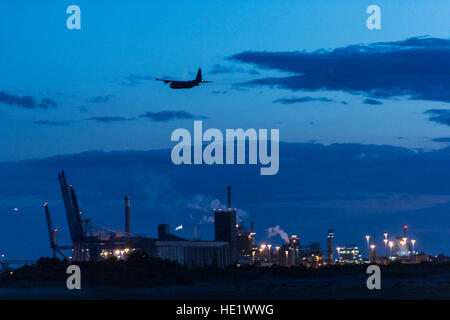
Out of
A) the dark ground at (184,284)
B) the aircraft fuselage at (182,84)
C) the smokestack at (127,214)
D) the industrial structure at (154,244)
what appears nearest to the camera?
the dark ground at (184,284)

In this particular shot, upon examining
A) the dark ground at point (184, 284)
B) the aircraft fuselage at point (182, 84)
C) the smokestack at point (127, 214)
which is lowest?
the dark ground at point (184, 284)

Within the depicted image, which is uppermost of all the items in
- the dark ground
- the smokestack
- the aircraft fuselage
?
the aircraft fuselage

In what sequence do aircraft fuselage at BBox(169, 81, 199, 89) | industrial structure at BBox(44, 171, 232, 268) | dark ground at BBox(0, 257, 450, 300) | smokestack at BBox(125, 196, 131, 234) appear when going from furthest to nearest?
smokestack at BBox(125, 196, 131, 234) < industrial structure at BBox(44, 171, 232, 268) < aircraft fuselage at BBox(169, 81, 199, 89) < dark ground at BBox(0, 257, 450, 300)

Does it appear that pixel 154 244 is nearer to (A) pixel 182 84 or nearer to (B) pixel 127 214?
(A) pixel 182 84

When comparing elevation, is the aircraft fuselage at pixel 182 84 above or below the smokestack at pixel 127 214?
above

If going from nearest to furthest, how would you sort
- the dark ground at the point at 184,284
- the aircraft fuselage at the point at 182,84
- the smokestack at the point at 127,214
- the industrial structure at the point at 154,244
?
1. the dark ground at the point at 184,284
2. the aircraft fuselage at the point at 182,84
3. the industrial structure at the point at 154,244
4. the smokestack at the point at 127,214

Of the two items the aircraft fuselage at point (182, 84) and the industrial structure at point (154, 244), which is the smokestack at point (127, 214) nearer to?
the industrial structure at point (154, 244)

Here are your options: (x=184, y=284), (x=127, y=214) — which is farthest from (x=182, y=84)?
(x=127, y=214)

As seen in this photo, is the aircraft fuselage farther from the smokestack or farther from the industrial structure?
the smokestack

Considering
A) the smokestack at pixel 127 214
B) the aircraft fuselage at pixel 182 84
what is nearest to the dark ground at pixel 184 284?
the aircraft fuselage at pixel 182 84

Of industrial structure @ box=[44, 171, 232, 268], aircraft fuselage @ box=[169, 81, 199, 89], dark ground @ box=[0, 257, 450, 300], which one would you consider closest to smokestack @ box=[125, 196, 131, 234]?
industrial structure @ box=[44, 171, 232, 268]

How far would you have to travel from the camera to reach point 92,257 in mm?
158875
